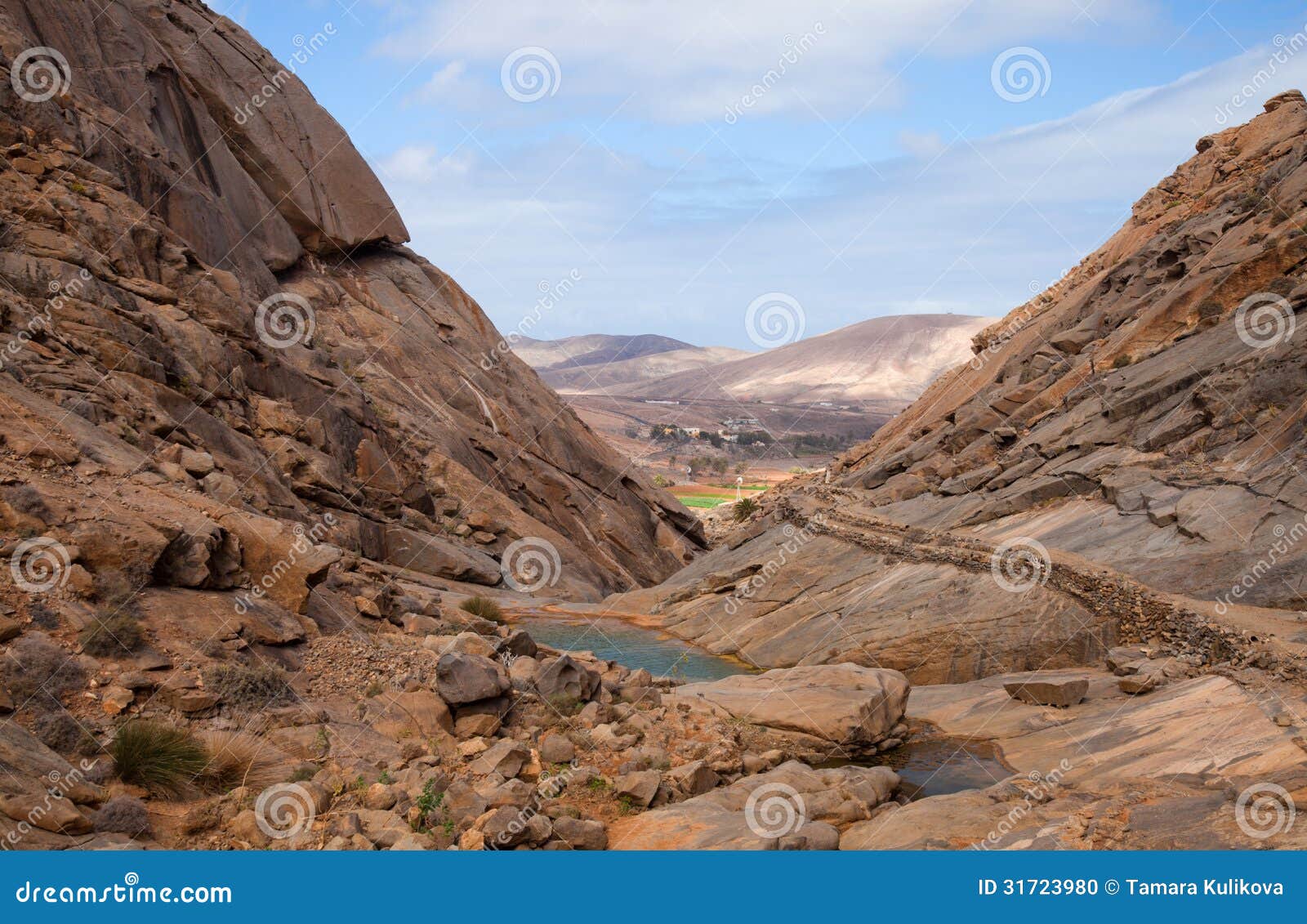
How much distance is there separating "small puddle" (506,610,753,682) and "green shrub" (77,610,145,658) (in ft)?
47.6

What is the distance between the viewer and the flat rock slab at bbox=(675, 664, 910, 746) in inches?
669

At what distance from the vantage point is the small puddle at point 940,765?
1510 cm

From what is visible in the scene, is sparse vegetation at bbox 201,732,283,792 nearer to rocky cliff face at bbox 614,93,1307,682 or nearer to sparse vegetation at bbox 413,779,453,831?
sparse vegetation at bbox 413,779,453,831

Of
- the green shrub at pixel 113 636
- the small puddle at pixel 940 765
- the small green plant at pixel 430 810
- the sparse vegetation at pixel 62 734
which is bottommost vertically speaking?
the small puddle at pixel 940 765

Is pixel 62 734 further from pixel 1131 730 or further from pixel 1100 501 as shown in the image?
pixel 1100 501

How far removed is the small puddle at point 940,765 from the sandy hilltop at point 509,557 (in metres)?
0.12

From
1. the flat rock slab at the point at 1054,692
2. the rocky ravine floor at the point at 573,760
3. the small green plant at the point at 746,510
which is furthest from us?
the small green plant at the point at 746,510

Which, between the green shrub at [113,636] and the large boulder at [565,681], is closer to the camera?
the green shrub at [113,636]

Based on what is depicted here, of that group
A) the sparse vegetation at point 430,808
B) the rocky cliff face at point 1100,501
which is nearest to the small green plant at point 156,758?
the sparse vegetation at point 430,808

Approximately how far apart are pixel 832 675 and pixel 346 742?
10654mm

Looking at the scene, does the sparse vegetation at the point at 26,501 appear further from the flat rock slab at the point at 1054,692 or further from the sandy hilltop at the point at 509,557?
the flat rock slab at the point at 1054,692

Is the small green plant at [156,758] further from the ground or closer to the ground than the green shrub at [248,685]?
closer to the ground

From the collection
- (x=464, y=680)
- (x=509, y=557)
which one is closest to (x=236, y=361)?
(x=509, y=557)

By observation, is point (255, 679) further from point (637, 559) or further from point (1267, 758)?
point (637, 559)
